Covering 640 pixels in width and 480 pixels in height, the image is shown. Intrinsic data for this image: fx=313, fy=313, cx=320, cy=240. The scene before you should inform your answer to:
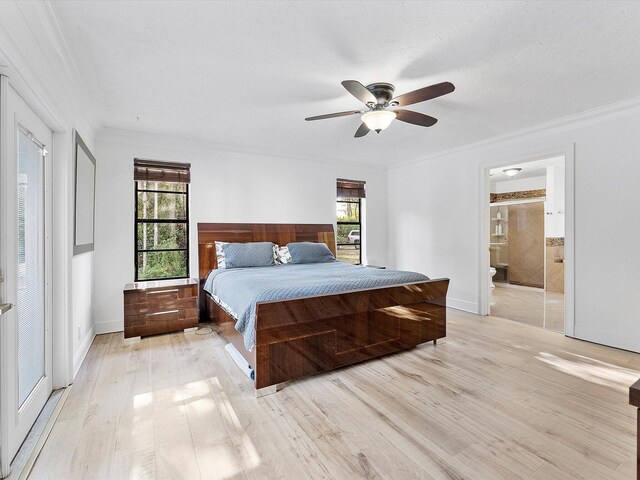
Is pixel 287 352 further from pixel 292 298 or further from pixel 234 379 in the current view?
pixel 234 379

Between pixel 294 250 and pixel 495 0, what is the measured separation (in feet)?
11.1

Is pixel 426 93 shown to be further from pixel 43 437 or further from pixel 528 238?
pixel 528 238

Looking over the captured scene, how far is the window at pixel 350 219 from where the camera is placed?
222 inches

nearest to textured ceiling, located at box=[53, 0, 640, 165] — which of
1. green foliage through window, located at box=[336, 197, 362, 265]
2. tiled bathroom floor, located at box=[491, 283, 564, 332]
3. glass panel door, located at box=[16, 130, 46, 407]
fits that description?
glass panel door, located at box=[16, 130, 46, 407]

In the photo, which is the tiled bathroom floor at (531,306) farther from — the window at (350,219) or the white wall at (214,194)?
the window at (350,219)

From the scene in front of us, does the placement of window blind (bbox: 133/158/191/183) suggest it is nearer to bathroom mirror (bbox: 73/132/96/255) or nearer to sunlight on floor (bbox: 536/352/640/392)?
bathroom mirror (bbox: 73/132/96/255)

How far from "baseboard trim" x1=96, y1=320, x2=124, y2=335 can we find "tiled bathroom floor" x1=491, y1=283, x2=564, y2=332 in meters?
5.06

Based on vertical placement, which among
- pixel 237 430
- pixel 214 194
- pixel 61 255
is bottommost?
pixel 237 430

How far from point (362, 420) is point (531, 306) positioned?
4422mm

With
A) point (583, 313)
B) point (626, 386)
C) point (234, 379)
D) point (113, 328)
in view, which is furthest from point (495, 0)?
point (113, 328)

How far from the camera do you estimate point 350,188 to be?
5672mm

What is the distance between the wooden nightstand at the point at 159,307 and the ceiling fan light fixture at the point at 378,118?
2.73 m

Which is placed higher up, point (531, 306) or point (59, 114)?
point (59, 114)

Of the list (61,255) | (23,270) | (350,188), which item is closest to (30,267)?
(23,270)
